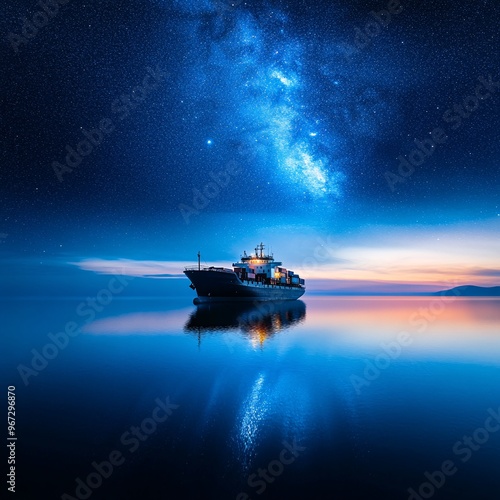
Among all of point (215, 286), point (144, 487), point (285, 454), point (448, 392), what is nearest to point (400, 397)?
point (448, 392)

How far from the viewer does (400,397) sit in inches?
608

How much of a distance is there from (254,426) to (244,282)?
62821 mm

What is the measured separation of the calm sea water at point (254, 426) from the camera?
816 centimetres

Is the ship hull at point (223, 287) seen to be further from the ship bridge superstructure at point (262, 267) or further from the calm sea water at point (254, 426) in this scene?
the calm sea water at point (254, 426)

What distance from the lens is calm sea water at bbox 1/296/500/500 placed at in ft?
26.8

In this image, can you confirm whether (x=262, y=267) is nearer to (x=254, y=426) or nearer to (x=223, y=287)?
(x=223, y=287)

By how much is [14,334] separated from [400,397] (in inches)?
1637

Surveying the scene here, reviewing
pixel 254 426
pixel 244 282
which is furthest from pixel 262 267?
pixel 254 426

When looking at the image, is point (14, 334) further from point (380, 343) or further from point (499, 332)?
point (499, 332)

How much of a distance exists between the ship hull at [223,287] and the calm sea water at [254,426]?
142 ft

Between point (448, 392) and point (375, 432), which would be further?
point (448, 392)

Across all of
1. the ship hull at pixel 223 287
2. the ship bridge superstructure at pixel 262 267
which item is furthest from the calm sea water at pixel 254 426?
the ship bridge superstructure at pixel 262 267

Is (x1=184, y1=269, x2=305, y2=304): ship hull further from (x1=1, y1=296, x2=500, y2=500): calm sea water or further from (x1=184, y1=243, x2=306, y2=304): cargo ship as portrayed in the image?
(x1=1, y1=296, x2=500, y2=500): calm sea water

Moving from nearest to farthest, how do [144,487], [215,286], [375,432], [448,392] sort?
[144,487] → [375,432] → [448,392] → [215,286]
